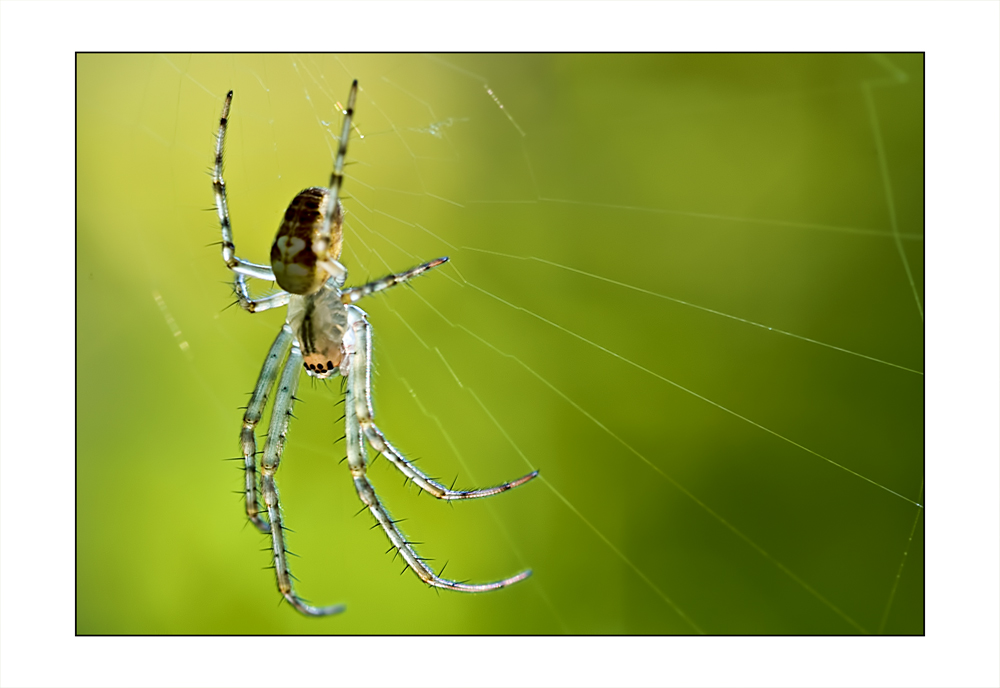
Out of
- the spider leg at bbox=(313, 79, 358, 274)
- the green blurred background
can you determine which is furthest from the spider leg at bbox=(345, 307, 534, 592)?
the spider leg at bbox=(313, 79, 358, 274)

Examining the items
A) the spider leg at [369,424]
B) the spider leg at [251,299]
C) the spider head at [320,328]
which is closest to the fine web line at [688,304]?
the spider leg at [369,424]

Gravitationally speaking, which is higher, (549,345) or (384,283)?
(384,283)

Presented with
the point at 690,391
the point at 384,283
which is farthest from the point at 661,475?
the point at 384,283

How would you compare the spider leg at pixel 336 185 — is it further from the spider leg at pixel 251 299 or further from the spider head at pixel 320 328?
the spider leg at pixel 251 299

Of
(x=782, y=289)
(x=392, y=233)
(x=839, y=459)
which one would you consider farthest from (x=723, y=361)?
(x=392, y=233)

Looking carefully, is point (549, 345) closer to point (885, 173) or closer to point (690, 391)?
point (690, 391)

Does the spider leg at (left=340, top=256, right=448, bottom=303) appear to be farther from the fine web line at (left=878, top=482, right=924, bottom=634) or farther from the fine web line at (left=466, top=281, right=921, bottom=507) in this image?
the fine web line at (left=878, top=482, right=924, bottom=634)

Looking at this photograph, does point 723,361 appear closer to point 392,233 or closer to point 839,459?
point 839,459
